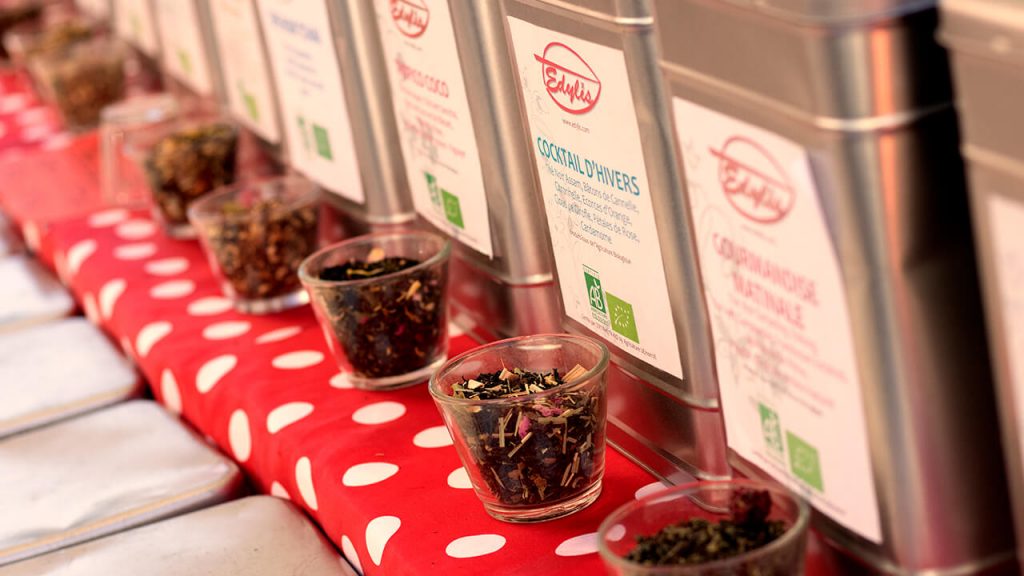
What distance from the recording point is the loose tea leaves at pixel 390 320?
3.31 ft

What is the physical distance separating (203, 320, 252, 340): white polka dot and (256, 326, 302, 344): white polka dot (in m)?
0.03

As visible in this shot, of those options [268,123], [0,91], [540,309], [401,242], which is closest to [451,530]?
[540,309]

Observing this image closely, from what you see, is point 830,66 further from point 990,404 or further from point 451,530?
point 451,530

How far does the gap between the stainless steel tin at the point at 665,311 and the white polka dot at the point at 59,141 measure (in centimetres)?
126

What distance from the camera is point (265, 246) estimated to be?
1.23 metres

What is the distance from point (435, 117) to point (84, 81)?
1.13 metres

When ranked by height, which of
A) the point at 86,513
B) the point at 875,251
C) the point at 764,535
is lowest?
the point at 86,513

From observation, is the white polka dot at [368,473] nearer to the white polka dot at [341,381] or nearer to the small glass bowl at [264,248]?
the white polka dot at [341,381]

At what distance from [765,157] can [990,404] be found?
0.14 metres

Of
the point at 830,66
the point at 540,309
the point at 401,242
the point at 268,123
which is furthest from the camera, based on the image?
the point at 268,123

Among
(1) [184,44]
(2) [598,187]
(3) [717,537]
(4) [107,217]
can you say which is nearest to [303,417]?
(2) [598,187]

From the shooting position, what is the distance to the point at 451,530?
2.67ft

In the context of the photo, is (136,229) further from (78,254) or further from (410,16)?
(410,16)

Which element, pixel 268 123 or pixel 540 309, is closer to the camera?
pixel 540 309
